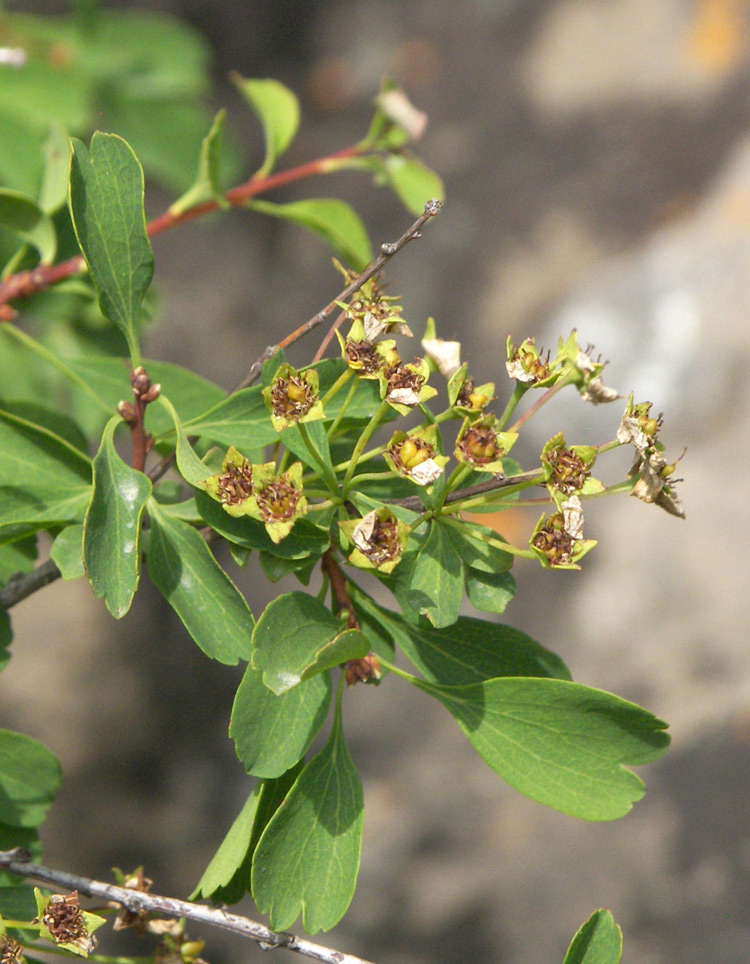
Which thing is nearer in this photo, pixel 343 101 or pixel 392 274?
pixel 392 274

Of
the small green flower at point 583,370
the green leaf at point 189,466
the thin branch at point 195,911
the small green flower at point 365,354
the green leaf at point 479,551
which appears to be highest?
the small green flower at point 583,370

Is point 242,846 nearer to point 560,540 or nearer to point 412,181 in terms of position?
point 560,540

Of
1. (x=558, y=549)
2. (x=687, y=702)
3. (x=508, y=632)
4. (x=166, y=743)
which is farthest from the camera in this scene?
(x=166, y=743)

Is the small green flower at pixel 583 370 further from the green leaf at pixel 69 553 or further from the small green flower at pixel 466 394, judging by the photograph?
the green leaf at pixel 69 553

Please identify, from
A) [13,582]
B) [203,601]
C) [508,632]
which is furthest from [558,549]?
[13,582]

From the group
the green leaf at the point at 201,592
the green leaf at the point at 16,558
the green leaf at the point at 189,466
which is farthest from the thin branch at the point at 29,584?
the green leaf at the point at 189,466

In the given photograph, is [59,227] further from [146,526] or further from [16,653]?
[16,653]
